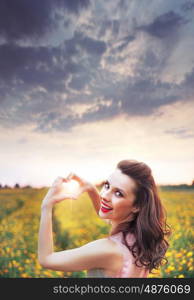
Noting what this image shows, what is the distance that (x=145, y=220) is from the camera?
6.27 feet

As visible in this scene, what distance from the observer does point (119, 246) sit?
74.4 inches

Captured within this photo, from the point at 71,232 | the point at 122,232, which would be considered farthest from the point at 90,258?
the point at 71,232

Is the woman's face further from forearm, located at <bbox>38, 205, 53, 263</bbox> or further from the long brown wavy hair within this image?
forearm, located at <bbox>38, 205, 53, 263</bbox>

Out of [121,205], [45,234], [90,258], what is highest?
[121,205]

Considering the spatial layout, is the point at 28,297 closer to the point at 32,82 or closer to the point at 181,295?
the point at 181,295

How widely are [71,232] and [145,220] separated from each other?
0.80m

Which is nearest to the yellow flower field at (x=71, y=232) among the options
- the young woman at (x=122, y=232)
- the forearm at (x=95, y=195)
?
the forearm at (x=95, y=195)

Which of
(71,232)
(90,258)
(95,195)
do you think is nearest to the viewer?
(90,258)

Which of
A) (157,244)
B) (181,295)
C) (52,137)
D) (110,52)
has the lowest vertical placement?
(181,295)

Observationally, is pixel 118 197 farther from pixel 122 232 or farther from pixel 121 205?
pixel 122 232

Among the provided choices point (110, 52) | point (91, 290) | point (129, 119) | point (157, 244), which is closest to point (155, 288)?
point (91, 290)

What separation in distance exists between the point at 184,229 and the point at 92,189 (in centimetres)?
76

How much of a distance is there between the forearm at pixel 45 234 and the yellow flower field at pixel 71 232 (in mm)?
692

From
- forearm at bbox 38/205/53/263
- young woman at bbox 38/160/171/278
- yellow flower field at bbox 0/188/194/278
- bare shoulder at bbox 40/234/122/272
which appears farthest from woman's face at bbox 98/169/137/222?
yellow flower field at bbox 0/188/194/278
